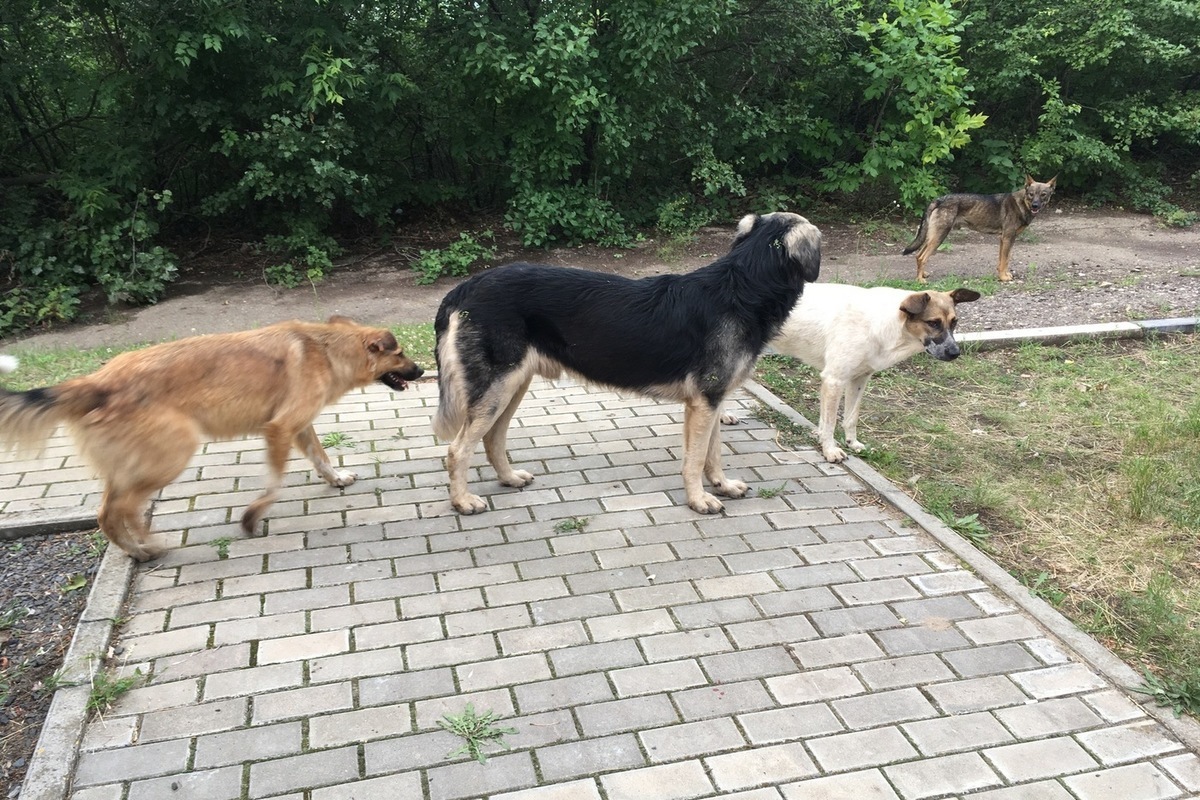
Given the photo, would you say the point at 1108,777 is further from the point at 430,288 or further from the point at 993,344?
the point at 430,288

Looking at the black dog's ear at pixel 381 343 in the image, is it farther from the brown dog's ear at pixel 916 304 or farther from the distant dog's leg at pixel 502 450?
the brown dog's ear at pixel 916 304

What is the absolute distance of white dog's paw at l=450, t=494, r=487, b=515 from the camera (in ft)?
14.3

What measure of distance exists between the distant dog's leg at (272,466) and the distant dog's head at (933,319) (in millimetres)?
3722

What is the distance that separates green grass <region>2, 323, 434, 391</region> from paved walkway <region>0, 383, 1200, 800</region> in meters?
2.01

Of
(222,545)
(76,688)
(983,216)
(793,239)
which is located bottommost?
(983,216)

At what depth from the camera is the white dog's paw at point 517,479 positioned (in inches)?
185

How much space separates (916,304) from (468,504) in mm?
2997

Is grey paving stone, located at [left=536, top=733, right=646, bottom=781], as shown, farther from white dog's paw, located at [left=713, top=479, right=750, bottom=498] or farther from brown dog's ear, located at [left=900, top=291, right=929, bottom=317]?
brown dog's ear, located at [left=900, top=291, right=929, bottom=317]

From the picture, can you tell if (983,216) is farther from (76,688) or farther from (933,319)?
(76,688)

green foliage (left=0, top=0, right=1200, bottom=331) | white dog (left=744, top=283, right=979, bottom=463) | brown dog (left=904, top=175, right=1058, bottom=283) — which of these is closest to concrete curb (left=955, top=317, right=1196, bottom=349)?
white dog (left=744, top=283, right=979, bottom=463)

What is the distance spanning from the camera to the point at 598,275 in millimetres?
4492

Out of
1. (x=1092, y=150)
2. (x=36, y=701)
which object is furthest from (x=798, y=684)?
(x=1092, y=150)

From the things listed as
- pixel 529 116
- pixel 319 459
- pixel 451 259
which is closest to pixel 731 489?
pixel 319 459

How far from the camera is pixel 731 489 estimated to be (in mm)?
4613
